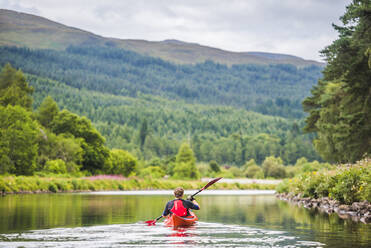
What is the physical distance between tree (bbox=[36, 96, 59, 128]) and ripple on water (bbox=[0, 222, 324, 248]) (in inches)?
2603

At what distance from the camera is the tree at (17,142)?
56719 millimetres

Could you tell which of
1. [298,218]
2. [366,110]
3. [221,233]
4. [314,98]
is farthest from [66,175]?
[221,233]

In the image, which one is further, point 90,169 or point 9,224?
point 90,169

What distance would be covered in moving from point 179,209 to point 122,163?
6993cm

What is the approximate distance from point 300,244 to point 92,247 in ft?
17.3

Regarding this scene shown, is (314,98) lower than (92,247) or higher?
higher

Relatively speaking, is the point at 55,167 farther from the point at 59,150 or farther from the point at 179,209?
the point at 179,209

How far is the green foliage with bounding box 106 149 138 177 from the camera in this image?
3430 inches

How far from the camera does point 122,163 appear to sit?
88875 millimetres

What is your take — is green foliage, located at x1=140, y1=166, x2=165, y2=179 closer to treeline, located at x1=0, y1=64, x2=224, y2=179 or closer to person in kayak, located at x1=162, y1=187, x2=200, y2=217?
treeline, located at x1=0, y1=64, x2=224, y2=179

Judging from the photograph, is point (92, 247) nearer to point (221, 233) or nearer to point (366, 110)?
point (221, 233)

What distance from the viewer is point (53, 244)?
1450 centimetres

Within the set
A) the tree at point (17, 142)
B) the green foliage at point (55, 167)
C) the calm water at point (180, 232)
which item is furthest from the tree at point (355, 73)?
the green foliage at point (55, 167)

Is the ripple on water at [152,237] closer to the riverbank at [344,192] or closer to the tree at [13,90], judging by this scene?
the riverbank at [344,192]
